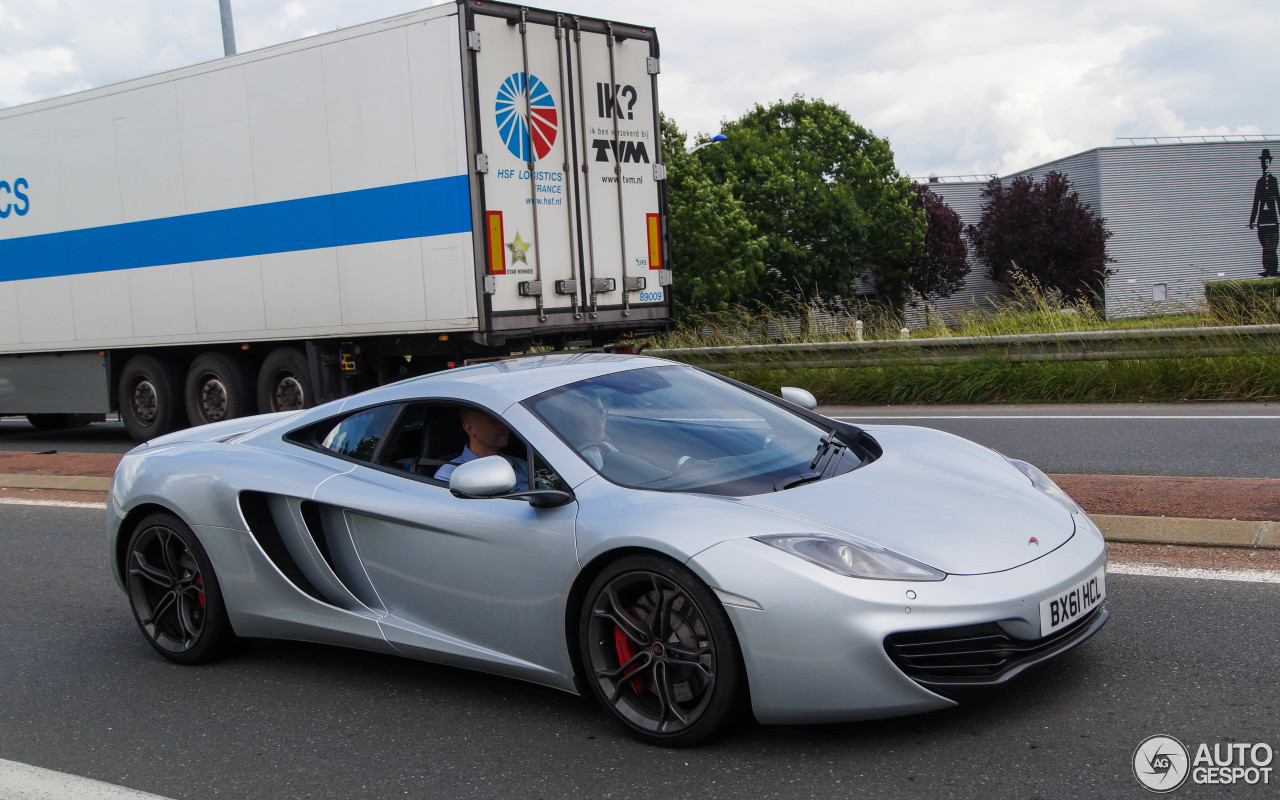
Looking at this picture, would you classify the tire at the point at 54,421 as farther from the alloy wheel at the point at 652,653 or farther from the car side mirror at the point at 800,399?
the alloy wheel at the point at 652,653

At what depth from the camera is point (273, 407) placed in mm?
12438

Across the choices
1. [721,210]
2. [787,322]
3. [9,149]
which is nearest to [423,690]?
[787,322]

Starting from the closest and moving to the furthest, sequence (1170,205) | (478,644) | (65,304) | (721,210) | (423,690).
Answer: (478,644), (423,690), (65,304), (721,210), (1170,205)

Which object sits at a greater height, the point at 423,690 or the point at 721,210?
the point at 721,210

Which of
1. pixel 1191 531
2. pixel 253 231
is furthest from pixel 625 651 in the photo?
pixel 253 231

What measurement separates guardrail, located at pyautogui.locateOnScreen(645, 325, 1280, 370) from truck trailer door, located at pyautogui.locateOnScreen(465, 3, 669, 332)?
2.13 meters

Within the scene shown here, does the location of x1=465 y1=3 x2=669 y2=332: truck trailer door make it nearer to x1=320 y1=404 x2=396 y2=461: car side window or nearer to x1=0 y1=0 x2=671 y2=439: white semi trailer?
x1=0 y1=0 x2=671 y2=439: white semi trailer

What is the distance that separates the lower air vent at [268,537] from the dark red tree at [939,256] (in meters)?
60.1

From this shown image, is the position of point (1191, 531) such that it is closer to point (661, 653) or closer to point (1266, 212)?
point (661, 653)

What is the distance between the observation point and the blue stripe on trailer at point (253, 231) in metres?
10.7

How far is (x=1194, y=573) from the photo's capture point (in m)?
4.96

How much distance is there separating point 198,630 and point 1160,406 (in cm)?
912

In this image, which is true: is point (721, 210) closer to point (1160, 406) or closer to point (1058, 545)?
point (1160, 406)

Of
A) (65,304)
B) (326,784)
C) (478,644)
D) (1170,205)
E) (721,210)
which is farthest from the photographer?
(1170,205)
